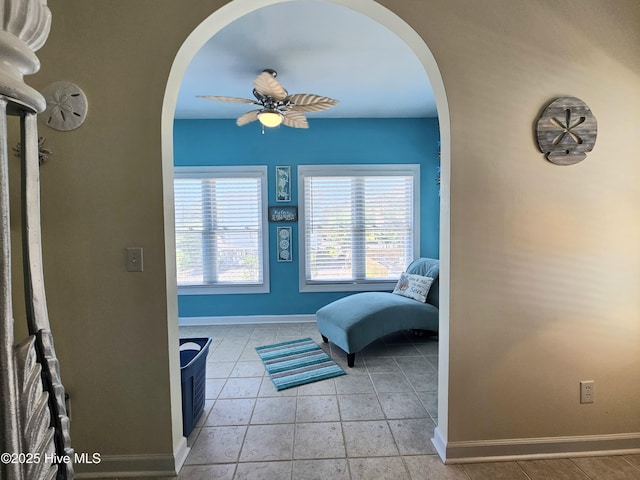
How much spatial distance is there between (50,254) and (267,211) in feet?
8.74

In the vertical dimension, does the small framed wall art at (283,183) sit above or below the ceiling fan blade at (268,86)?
below

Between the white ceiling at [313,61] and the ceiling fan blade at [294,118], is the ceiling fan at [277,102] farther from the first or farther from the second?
the white ceiling at [313,61]

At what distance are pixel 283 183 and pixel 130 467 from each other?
3.17m

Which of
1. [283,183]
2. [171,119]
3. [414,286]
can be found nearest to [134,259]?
[171,119]

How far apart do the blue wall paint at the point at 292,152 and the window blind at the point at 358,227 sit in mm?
217

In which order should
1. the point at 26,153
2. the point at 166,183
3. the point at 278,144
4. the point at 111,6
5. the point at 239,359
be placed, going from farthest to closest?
the point at 278,144
the point at 239,359
the point at 166,183
the point at 111,6
the point at 26,153

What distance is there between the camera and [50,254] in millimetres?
1558

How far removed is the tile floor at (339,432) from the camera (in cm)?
163

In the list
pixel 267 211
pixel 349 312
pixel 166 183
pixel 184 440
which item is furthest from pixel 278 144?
pixel 184 440

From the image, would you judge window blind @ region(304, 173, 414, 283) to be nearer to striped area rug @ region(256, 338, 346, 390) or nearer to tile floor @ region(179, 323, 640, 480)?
striped area rug @ region(256, 338, 346, 390)

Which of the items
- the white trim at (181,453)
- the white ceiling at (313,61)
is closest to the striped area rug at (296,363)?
the white trim at (181,453)

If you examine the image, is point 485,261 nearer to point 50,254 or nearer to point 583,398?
point 583,398

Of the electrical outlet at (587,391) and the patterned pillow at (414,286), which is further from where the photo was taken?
the patterned pillow at (414,286)

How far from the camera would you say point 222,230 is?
413 cm
